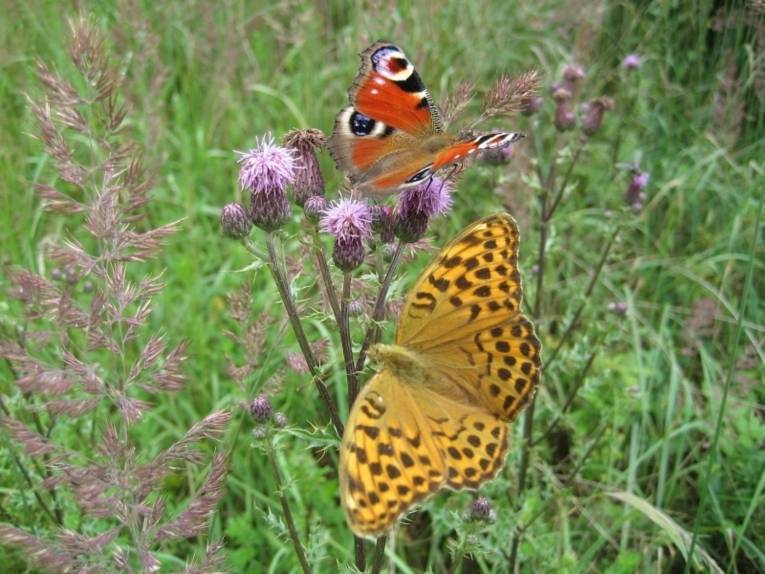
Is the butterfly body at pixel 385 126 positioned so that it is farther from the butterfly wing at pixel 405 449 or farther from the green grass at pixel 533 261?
the butterfly wing at pixel 405 449

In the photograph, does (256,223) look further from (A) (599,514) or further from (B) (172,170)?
(B) (172,170)

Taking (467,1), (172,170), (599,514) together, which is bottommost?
(599,514)

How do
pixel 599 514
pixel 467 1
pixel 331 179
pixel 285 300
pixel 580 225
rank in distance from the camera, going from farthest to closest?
1. pixel 467 1
2. pixel 580 225
3. pixel 331 179
4. pixel 599 514
5. pixel 285 300

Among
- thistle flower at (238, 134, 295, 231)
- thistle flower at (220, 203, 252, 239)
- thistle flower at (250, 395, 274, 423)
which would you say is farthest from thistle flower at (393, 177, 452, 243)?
thistle flower at (250, 395, 274, 423)

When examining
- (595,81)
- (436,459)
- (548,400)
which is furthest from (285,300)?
(595,81)

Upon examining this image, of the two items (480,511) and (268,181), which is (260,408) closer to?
(268,181)

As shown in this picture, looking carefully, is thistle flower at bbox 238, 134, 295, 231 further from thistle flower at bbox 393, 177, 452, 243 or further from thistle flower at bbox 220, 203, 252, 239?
thistle flower at bbox 393, 177, 452, 243
